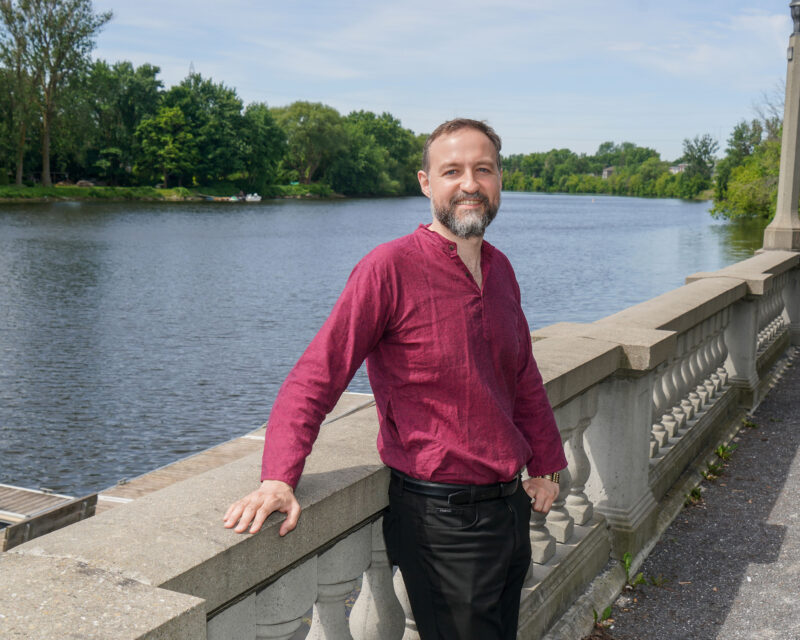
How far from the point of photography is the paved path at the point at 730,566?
3.77 metres

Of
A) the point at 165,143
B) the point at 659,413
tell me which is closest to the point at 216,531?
the point at 659,413

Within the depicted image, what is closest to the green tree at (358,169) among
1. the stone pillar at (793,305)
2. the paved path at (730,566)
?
the stone pillar at (793,305)

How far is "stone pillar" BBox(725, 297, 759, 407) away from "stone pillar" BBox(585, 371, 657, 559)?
3.26 meters

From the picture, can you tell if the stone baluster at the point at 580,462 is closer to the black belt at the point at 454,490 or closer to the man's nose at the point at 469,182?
the black belt at the point at 454,490

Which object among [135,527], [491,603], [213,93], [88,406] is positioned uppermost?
[213,93]

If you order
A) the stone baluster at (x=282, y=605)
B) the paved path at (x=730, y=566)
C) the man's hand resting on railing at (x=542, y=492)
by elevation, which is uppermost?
the man's hand resting on railing at (x=542, y=492)

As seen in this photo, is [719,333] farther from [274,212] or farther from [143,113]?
[143,113]

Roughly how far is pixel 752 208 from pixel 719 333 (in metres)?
44.7

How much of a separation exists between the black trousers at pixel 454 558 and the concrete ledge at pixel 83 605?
0.83m

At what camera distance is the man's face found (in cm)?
234

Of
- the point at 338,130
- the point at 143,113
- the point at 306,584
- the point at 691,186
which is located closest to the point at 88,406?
the point at 306,584

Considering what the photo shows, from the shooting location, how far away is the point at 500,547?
2.28 metres

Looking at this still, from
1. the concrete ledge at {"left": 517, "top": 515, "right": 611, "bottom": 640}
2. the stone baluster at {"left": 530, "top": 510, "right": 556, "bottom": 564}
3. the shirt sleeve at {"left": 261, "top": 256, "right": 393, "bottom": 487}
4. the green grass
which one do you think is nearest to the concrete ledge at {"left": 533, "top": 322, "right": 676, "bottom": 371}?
the concrete ledge at {"left": 517, "top": 515, "right": 611, "bottom": 640}

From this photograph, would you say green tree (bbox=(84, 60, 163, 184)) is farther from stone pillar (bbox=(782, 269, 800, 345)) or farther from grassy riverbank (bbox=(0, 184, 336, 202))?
stone pillar (bbox=(782, 269, 800, 345))
